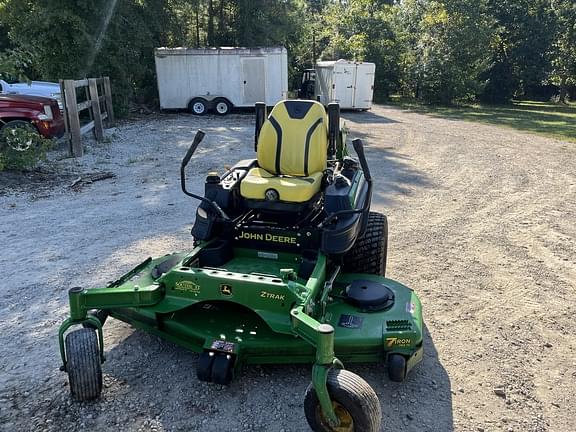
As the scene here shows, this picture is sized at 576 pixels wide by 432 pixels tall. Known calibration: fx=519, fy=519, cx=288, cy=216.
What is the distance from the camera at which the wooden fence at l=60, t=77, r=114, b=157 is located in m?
10.4

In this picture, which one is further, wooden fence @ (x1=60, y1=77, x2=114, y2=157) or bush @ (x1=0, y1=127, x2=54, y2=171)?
wooden fence @ (x1=60, y1=77, x2=114, y2=157)

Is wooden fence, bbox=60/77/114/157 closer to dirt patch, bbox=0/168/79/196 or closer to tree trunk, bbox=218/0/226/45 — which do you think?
dirt patch, bbox=0/168/79/196

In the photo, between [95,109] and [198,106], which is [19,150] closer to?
[95,109]

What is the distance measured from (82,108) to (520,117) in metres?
17.0

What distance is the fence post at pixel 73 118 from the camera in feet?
33.8

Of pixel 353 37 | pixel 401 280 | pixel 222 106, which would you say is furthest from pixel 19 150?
pixel 353 37

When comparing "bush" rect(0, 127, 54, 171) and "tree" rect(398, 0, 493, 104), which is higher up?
"tree" rect(398, 0, 493, 104)

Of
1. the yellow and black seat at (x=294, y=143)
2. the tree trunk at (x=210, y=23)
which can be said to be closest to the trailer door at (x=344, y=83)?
the tree trunk at (x=210, y=23)

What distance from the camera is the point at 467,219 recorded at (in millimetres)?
7016

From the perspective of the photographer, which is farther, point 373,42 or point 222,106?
point 373,42

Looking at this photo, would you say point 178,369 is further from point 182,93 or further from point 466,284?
point 182,93

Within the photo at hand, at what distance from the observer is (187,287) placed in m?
3.31

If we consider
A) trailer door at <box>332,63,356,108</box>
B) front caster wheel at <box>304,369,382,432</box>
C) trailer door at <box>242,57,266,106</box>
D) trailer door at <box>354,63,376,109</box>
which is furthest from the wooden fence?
trailer door at <box>354,63,376,109</box>

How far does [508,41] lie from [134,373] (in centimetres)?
3063
